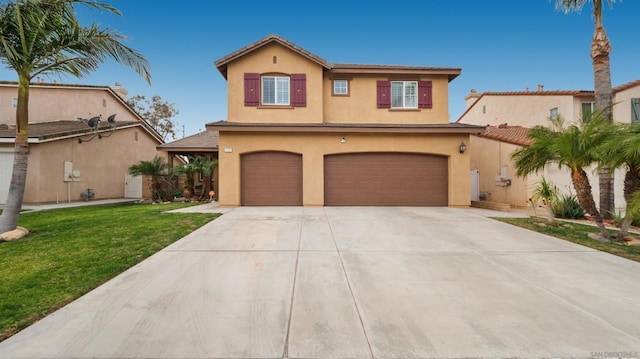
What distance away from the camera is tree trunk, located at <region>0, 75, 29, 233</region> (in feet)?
20.5

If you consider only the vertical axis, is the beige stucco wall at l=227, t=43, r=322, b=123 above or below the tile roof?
above

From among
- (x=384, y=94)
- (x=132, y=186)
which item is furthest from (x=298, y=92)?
(x=132, y=186)

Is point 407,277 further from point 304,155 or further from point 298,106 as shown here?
point 298,106

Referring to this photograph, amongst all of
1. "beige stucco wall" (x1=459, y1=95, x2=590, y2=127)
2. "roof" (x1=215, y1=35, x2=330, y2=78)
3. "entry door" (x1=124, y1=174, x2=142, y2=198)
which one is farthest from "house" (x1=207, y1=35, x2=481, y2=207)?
"entry door" (x1=124, y1=174, x2=142, y2=198)

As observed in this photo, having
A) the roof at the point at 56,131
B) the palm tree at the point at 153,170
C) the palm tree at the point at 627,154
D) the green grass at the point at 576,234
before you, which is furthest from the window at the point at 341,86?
the roof at the point at 56,131

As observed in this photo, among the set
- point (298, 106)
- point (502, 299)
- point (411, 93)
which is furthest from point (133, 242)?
point (411, 93)

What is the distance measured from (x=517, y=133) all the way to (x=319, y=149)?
1072 centimetres

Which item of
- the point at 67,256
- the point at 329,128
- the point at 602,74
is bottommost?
the point at 67,256

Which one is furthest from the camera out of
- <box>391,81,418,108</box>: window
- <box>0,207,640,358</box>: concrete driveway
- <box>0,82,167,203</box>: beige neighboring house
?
<box>0,82,167,203</box>: beige neighboring house

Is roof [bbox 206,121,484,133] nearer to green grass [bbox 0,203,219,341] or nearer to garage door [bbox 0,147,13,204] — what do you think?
green grass [bbox 0,203,219,341]

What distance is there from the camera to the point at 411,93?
41.4 feet

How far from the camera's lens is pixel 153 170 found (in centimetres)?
1400

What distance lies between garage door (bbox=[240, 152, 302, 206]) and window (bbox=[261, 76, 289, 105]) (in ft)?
7.87

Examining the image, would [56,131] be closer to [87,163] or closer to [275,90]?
[87,163]
